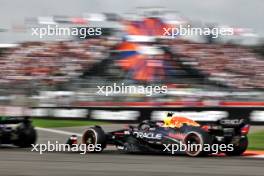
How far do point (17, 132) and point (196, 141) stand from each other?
15.3 feet

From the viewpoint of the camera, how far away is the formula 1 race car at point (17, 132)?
1309 centimetres

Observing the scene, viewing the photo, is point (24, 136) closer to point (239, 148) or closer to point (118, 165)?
point (118, 165)

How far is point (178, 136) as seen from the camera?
10.8 meters

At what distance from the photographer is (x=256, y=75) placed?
26.0 meters

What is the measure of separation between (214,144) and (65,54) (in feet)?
67.3

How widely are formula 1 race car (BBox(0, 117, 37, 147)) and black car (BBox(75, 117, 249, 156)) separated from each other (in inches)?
80.0

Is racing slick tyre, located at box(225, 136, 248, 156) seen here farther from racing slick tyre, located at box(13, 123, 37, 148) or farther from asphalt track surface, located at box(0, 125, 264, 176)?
racing slick tyre, located at box(13, 123, 37, 148)

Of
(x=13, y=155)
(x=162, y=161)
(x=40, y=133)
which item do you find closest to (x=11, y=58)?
(x=40, y=133)

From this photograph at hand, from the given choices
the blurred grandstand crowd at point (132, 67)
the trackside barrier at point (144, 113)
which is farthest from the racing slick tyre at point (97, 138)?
the blurred grandstand crowd at point (132, 67)

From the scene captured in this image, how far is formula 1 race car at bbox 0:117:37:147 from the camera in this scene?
1309cm

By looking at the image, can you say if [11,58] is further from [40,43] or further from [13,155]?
[13,155]
